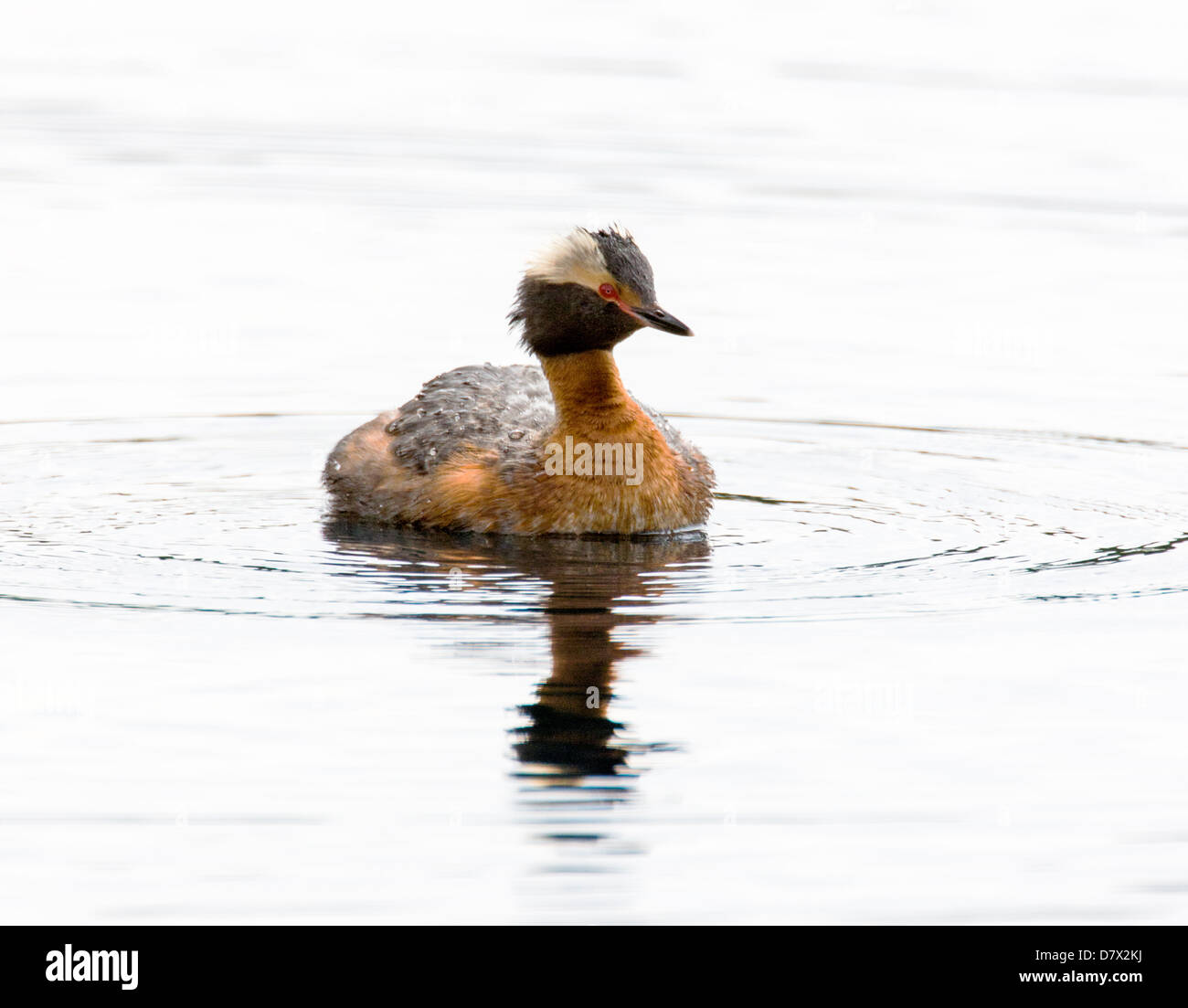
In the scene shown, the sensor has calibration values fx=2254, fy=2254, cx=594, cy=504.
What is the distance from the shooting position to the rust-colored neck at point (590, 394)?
12.2 metres

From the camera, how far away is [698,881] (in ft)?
24.8

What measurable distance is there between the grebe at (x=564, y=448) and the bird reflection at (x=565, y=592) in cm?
14

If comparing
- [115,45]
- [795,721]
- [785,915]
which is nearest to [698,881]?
[785,915]

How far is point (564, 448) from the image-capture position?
12164mm

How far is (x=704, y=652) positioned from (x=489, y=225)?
35.9ft

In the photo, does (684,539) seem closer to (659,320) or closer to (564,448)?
(564,448)

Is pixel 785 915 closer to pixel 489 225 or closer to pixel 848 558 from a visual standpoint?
pixel 848 558

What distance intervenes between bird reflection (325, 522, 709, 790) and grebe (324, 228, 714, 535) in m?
0.14

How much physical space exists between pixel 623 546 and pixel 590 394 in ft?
2.91

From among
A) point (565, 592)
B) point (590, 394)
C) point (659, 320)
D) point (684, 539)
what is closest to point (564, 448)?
point (590, 394)

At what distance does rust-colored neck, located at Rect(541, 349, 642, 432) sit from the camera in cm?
1219

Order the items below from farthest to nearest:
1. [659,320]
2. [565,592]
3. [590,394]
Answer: [590,394]
[659,320]
[565,592]

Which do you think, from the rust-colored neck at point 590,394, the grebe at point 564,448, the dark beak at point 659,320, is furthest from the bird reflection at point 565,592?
the dark beak at point 659,320

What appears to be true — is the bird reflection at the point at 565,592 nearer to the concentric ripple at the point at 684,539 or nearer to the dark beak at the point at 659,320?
the concentric ripple at the point at 684,539
